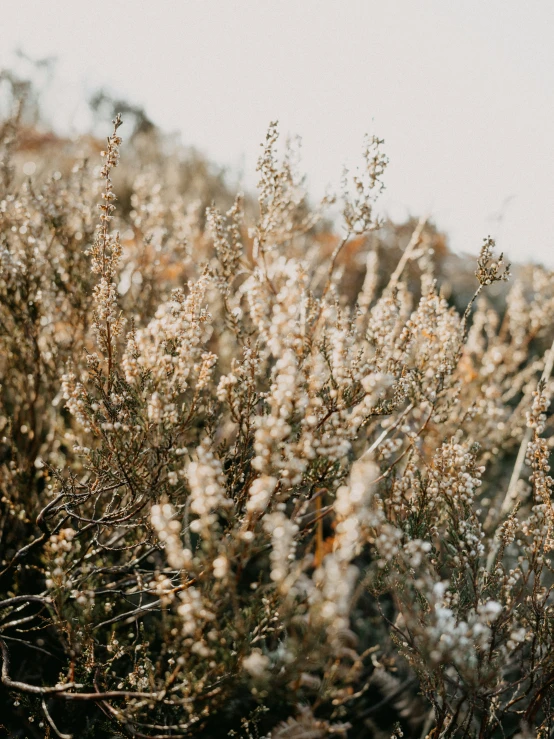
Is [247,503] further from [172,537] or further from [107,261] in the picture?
[107,261]

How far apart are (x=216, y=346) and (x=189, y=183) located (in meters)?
7.86

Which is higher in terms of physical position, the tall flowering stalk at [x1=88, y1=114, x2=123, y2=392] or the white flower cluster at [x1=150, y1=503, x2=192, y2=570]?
the tall flowering stalk at [x1=88, y1=114, x2=123, y2=392]

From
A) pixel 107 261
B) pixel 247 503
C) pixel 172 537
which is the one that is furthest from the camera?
pixel 107 261

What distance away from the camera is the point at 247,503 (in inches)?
72.2

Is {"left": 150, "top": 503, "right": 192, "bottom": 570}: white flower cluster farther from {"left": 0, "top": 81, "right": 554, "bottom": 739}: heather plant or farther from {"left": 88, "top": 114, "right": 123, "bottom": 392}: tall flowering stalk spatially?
{"left": 88, "top": 114, "right": 123, "bottom": 392}: tall flowering stalk

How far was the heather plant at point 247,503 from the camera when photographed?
5.51 ft

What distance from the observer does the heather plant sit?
1.68 meters

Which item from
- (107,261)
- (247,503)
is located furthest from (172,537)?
(107,261)

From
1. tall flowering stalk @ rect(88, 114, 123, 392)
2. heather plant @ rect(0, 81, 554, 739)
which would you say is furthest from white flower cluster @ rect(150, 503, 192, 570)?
tall flowering stalk @ rect(88, 114, 123, 392)

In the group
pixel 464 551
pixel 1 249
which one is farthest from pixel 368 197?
pixel 1 249

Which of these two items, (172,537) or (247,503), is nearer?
(172,537)

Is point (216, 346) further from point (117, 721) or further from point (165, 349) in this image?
point (117, 721)

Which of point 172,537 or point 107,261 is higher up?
point 107,261

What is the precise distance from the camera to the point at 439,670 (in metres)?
2.01
